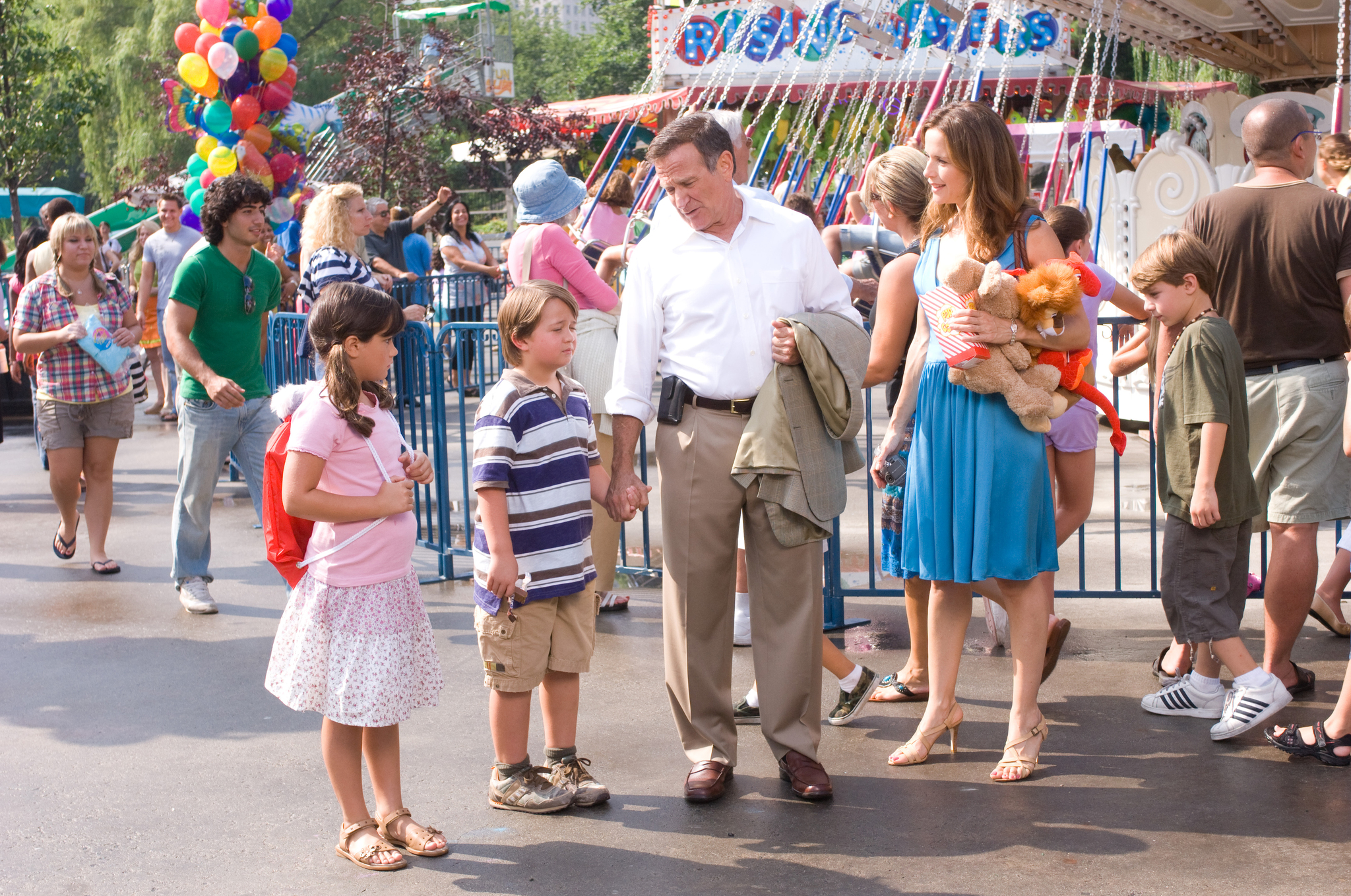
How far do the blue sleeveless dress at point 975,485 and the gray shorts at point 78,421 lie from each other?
457 centimetres

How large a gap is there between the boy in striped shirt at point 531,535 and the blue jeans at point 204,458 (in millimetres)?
2704

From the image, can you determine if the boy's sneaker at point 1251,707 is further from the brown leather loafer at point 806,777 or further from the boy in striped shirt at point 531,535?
the boy in striped shirt at point 531,535

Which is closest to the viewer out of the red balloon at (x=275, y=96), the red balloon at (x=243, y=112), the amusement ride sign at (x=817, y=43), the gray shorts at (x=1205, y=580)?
the gray shorts at (x=1205, y=580)

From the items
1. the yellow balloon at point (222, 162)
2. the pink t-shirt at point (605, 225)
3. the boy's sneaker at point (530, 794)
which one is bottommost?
the boy's sneaker at point (530, 794)

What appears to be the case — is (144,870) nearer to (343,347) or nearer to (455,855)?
(455,855)

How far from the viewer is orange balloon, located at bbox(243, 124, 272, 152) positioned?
1354 cm

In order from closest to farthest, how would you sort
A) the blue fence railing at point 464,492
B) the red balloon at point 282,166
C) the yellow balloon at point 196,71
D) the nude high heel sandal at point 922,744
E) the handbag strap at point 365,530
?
the handbag strap at point 365,530, the nude high heel sandal at point 922,744, the blue fence railing at point 464,492, the yellow balloon at point 196,71, the red balloon at point 282,166

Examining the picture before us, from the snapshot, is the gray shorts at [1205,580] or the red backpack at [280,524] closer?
the red backpack at [280,524]

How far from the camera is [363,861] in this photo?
3502 millimetres

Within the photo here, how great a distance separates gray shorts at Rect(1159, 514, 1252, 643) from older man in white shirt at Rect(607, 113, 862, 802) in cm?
129

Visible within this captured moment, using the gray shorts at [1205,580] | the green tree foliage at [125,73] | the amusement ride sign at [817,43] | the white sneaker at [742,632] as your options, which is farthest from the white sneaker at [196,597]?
the green tree foliage at [125,73]

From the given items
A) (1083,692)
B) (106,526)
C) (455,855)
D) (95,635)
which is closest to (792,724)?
(455,855)

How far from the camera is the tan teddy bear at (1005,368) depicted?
3.77 metres

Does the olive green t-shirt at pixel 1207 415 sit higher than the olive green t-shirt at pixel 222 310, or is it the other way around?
the olive green t-shirt at pixel 222 310
